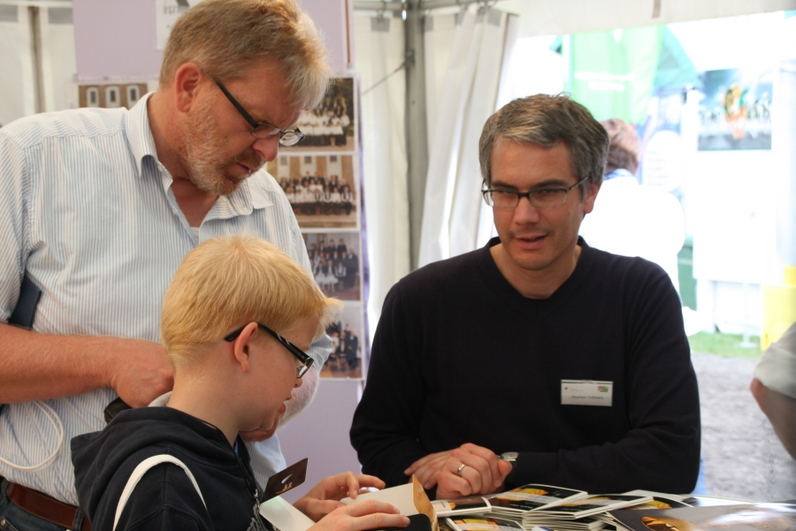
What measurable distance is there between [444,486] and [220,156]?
3.14 ft

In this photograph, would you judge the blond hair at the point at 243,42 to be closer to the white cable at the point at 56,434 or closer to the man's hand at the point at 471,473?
the white cable at the point at 56,434

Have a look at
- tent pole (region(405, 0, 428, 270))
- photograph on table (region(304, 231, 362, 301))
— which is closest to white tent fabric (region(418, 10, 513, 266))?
tent pole (region(405, 0, 428, 270))

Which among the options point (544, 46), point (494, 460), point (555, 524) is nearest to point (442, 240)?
point (544, 46)

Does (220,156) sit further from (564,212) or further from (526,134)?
(564,212)

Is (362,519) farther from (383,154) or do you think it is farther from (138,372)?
(383,154)

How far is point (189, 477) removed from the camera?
1.08m

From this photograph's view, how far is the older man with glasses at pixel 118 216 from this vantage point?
1373 millimetres

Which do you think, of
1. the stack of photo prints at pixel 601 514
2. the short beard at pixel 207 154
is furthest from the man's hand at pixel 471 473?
the short beard at pixel 207 154

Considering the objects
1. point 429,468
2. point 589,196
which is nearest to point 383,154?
point 589,196

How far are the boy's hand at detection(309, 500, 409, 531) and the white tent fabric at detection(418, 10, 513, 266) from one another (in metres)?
2.94

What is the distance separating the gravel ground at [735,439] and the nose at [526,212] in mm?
2508

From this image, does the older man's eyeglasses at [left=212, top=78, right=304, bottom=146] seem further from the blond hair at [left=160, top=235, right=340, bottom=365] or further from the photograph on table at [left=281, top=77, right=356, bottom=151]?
the photograph on table at [left=281, top=77, right=356, bottom=151]

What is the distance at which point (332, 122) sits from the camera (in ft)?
10.0

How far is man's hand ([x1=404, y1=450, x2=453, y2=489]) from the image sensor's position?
1.70 meters
